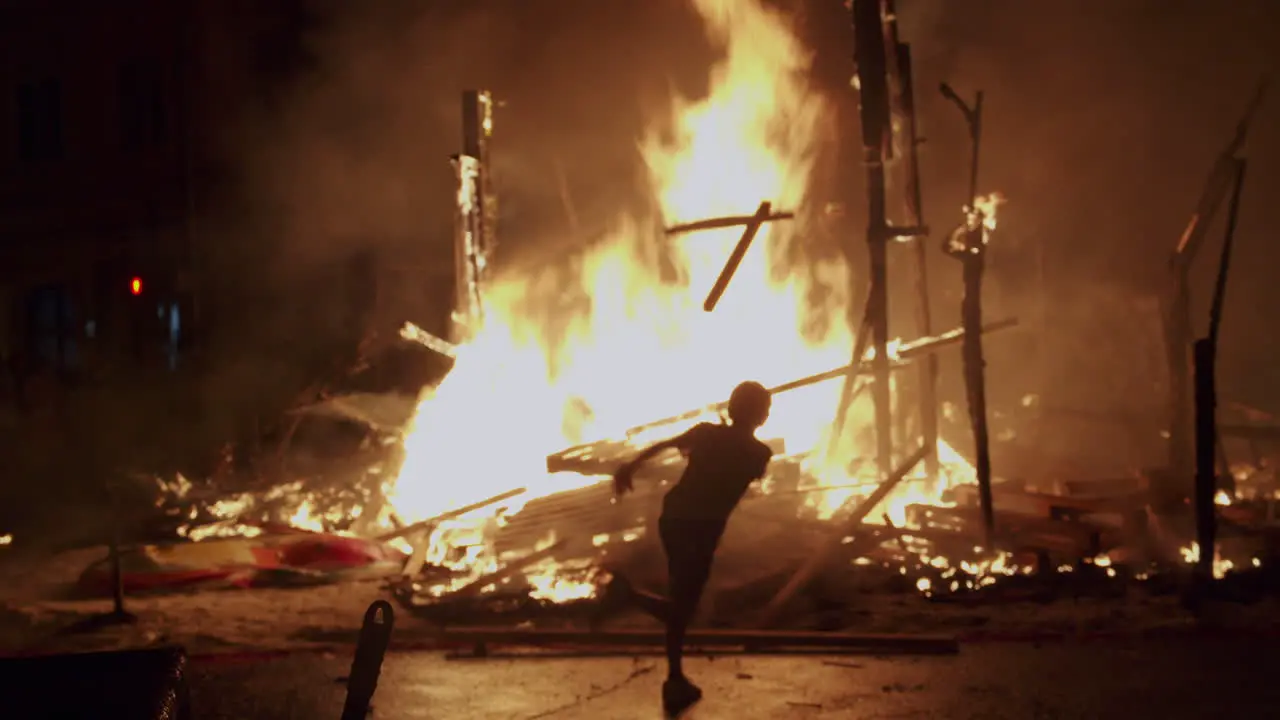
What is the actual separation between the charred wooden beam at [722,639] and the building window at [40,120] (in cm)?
1656

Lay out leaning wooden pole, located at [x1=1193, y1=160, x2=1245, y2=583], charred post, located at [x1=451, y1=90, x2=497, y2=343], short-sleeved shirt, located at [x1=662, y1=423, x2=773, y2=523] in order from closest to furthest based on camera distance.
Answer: short-sleeved shirt, located at [x1=662, y1=423, x2=773, y2=523] < leaning wooden pole, located at [x1=1193, y1=160, x2=1245, y2=583] < charred post, located at [x1=451, y1=90, x2=497, y2=343]

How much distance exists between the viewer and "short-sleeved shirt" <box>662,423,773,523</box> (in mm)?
5914

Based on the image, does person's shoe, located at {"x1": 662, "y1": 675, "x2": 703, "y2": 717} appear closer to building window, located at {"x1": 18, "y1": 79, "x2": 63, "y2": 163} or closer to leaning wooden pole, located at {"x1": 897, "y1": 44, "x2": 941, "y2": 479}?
leaning wooden pole, located at {"x1": 897, "y1": 44, "x2": 941, "y2": 479}

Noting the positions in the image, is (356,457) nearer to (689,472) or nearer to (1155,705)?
(689,472)

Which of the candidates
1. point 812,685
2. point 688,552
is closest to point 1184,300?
point 812,685

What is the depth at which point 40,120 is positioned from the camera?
20.0 meters

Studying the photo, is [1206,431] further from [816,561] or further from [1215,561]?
[816,561]

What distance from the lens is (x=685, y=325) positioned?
40.6ft

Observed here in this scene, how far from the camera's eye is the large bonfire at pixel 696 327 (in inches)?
477

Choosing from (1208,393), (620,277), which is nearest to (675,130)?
(620,277)

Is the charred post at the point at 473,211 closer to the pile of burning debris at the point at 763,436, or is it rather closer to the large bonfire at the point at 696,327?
the pile of burning debris at the point at 763,436

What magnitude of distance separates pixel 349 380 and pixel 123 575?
16.6 feet

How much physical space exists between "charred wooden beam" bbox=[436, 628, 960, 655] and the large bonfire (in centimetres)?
463

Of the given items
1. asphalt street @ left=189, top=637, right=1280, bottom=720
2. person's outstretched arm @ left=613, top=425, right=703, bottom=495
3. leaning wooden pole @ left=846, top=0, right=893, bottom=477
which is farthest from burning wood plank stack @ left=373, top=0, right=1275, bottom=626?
person's outstretched arm @ left=613, top=425, right=703, bottom=495
